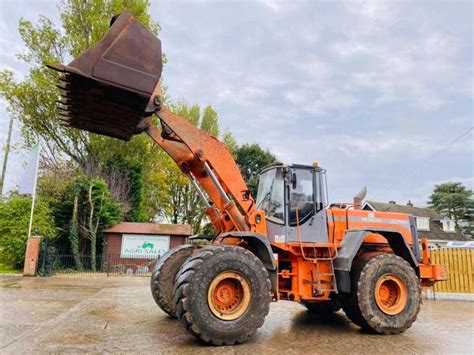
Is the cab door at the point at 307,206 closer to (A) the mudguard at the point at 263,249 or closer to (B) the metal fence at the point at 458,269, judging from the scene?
(A) the mudguard at the point at 263,249

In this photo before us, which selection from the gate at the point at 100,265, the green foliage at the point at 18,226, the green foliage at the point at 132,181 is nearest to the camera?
the green foliage at the point at 18,226

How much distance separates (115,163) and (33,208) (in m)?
6.60

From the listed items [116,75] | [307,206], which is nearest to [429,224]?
[307,206]

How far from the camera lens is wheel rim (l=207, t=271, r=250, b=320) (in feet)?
15.8

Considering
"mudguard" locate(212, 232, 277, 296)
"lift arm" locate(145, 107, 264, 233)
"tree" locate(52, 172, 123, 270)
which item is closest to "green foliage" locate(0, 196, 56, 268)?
"tree" locate(52, 172, 123, 270)

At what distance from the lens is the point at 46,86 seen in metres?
20.0

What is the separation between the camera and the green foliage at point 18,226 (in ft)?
50.7

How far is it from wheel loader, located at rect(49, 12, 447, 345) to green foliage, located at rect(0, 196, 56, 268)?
39.2 ft

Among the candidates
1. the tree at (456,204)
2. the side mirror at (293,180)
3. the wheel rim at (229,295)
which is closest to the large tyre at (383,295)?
the side mirror at (293,180)

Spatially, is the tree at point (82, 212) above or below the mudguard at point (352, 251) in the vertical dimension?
above

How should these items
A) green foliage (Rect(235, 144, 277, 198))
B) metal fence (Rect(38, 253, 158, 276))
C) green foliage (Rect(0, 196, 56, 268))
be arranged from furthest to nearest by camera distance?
1. green foliage (Rect(235, 144, 277, 198))
2. metal fence (Rect(38, 253, 158, 276))
3. green foliage (Rect(0, 196, 56, 268))

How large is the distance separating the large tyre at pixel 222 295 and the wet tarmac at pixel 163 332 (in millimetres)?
215

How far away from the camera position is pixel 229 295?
5059mm

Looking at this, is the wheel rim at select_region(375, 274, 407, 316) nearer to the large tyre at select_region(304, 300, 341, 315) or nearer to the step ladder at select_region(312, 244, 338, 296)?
the step ladder at select_region(312, 244, 338, 296)
